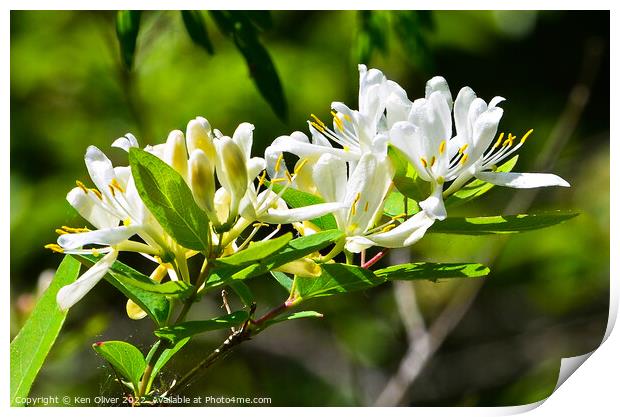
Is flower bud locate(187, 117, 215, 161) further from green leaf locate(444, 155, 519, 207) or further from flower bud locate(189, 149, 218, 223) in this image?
green leaf locate(444, 155, 519, 207)

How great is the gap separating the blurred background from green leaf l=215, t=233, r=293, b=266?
56cm

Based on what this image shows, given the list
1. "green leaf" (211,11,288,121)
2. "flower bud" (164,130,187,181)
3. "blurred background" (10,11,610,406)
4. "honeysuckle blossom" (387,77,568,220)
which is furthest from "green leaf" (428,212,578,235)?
"blurred background" (10,11,610,406)

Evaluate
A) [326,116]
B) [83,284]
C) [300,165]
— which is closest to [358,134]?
[300,165]

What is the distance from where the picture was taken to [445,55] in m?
1.19

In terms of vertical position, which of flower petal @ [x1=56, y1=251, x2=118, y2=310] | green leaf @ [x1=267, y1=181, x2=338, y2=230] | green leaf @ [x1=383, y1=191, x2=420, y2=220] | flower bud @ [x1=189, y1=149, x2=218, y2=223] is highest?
flower bud @ [x1=189, y1=149, x2=218, y2=223]

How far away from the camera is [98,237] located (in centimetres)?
37

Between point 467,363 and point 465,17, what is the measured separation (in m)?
0.50

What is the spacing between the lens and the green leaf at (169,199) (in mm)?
348

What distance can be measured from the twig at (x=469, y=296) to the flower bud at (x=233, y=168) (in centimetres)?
66

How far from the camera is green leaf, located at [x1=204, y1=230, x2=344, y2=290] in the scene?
0.37 metres

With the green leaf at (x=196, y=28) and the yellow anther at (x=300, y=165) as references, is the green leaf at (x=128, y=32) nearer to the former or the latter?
the green leaf at (x=196, y=28)

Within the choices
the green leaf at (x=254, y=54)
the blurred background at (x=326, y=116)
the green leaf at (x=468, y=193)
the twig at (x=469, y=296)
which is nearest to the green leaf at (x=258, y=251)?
the green leaf at (x=468, y=193)

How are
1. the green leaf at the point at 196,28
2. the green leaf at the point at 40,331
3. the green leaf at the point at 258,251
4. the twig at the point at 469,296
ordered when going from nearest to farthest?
the green leaf at the point at 258,251 < the green leaf at the point at 40,331 < the green leaf at the point at 196,28 < the twig at the point at 469,296
